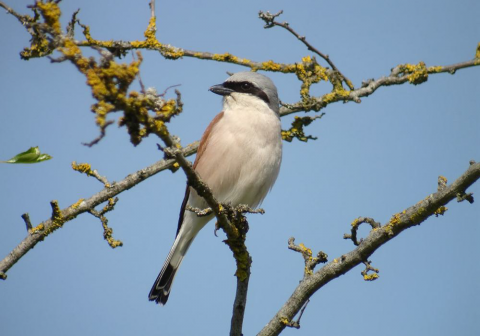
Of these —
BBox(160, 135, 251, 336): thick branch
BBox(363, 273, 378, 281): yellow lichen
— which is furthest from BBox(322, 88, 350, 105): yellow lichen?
BBox(363, 273, 378, 281): yellow lichen

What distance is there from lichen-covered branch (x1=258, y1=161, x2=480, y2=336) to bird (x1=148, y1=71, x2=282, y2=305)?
58.7 inches

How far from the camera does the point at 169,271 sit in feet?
18.0

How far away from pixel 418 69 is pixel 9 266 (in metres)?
3.91

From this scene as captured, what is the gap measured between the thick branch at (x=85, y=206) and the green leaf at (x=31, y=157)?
2.65 feet

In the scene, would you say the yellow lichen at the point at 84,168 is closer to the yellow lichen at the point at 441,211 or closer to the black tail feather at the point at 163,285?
the black tail feather at the point at 163,285

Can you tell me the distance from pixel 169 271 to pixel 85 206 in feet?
6.24

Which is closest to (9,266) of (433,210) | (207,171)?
(207,171)

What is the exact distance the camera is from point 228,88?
5531 millimetres

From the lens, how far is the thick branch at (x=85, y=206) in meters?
3.33

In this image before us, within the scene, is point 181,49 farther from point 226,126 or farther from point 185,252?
point 185,252

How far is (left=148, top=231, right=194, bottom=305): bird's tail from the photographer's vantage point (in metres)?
5.41

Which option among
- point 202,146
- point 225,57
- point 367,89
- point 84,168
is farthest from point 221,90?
point 84,168

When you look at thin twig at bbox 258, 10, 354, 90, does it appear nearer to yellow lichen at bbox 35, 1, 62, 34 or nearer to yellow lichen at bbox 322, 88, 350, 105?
yellow lichen at bbox 322, 88, 350, 105

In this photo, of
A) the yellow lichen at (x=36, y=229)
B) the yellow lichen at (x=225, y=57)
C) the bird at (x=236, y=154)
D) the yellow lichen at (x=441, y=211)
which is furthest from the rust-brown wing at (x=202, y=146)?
the yellow lichen at (x=441, y=211)
